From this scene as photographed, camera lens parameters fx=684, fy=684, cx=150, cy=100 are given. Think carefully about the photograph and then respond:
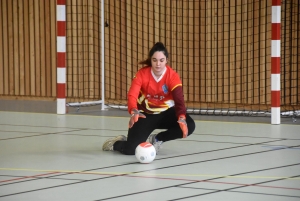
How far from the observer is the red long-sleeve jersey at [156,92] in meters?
6.37

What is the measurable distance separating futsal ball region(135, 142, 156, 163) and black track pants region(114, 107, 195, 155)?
1.56ft

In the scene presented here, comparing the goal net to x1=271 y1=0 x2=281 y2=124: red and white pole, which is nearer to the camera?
x1=271 y1=0 x2=281 y2=124: red and white pole

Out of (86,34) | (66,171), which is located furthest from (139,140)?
(86,34)

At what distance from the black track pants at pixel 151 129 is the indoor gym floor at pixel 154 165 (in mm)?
110

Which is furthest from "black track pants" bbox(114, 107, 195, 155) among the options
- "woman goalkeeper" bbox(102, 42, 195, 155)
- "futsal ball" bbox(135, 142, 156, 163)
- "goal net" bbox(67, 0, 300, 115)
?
"goal net" bbox(67, 0, 300, 115)

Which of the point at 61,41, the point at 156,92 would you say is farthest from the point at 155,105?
the point at 61,41

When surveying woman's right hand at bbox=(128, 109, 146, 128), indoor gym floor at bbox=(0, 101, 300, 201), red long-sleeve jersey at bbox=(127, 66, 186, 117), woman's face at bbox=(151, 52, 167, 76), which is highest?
woman's face at bbox=(151, 52, 167, 76)

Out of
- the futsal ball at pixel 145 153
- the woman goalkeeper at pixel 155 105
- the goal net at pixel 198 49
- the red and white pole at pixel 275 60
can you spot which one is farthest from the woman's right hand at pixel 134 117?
the goal net at pixel 198 49

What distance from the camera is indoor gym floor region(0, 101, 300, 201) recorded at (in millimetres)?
4703

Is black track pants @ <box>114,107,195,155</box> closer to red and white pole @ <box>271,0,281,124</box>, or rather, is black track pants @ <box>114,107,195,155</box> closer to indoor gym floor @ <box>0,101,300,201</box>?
indoor gym floor @ <box>0,101,300,201</box>

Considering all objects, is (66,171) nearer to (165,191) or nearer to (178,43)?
(165,191)

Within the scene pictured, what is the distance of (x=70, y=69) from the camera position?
12203mm

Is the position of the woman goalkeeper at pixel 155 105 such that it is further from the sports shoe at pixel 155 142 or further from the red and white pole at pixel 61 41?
the red and white pole at pixel 61 41

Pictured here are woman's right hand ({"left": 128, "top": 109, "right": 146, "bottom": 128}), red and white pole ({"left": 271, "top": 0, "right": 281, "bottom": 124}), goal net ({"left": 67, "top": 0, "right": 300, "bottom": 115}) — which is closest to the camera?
woman's right hand ({"left": 128, "top": 109, "right": 146, "bottom": 128})
